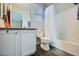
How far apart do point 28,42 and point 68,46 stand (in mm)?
601

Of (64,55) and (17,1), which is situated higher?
(17,1)

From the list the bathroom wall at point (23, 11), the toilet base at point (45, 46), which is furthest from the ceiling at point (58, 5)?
the toilet base at point (45, 46)

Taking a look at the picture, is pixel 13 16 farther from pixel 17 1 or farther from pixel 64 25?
pixel 64 25

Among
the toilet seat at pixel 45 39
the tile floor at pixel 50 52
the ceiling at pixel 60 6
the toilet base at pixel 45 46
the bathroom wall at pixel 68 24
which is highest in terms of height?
the ceiling at pixel 60 6

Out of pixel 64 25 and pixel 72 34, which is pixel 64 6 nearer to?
pixel 64 25

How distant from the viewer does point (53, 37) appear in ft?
6.50

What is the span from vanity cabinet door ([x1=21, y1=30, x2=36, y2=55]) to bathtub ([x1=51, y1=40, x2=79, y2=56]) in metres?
0.32

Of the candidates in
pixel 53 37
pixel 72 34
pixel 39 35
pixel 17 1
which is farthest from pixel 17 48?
pixel 72 34

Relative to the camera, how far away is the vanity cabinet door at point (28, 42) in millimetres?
1950

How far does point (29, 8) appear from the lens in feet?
6.40

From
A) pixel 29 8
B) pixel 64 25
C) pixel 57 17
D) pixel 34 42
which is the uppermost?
pixel 29 8

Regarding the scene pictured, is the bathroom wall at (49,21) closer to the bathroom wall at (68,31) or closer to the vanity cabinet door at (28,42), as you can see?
the bathroom wall at (68,31)

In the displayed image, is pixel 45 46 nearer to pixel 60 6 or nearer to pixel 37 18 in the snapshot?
pixel 37 18

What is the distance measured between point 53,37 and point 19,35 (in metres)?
0.51
